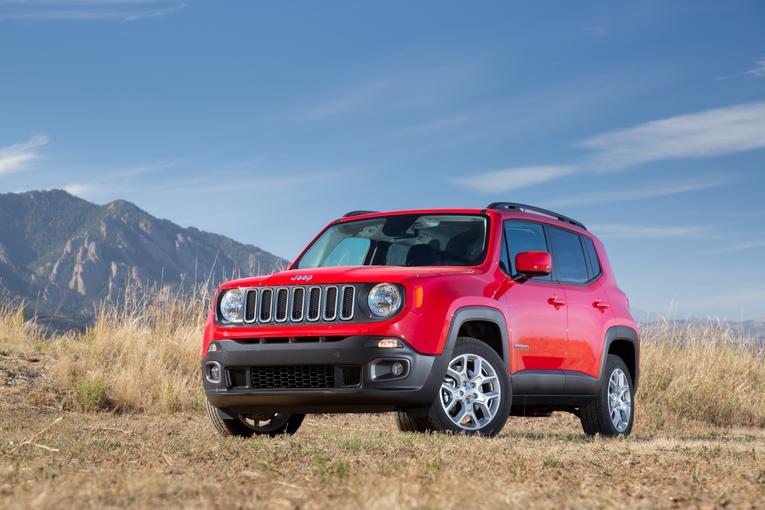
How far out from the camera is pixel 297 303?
810 centimetres

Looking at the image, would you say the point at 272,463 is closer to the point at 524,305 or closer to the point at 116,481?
the point at 116,481

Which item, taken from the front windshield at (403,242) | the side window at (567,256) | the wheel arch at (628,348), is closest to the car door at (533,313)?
the side window at (567,256)

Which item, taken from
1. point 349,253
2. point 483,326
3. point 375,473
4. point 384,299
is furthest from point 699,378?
point 375,473

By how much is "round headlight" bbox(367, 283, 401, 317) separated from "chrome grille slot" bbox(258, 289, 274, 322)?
3.00ft

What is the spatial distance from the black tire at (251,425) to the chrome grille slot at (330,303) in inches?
55.4

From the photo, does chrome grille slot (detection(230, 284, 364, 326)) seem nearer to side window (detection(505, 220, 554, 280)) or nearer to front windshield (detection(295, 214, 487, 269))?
front windshield (detection(295, 214, 487, 269))

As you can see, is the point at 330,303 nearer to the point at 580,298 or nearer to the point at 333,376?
the point at 333,376

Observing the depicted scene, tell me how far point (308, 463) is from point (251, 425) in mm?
3000

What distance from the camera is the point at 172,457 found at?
21.5 ft

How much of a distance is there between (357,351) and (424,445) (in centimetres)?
105

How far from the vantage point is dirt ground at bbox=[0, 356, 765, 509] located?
15.8 feet

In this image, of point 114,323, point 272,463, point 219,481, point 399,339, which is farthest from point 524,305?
point 114,323

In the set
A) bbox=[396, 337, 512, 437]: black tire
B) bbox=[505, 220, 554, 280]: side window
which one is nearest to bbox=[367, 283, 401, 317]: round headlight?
bbox=[396, 337, 512, 437]: black tire

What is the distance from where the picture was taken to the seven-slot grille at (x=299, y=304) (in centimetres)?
787
